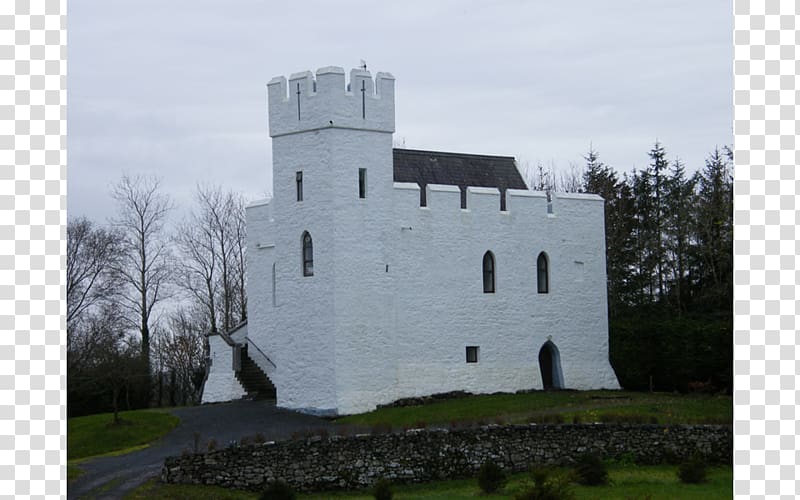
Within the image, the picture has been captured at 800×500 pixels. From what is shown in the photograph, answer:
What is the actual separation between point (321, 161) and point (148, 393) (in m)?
19.9

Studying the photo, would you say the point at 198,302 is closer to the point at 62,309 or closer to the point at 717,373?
the point at 717,373

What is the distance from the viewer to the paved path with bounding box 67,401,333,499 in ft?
78.3

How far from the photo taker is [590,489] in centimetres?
2469

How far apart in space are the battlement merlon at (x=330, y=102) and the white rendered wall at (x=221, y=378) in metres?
8.61

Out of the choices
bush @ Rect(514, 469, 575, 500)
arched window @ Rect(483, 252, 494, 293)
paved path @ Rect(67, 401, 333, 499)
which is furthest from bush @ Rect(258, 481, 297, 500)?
arched window @ Rect(483, 252, 494, 293)

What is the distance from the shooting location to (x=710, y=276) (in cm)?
4972

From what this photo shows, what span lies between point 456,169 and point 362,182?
19.1 ft

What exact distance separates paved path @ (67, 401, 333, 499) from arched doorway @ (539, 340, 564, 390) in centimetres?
928

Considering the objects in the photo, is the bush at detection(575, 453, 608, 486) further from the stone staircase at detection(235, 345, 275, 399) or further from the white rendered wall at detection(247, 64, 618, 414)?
the stone staircase at detection(235, 345, 275, 399)

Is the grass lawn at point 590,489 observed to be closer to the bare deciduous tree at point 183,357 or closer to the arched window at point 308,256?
the arched window at point 308,256

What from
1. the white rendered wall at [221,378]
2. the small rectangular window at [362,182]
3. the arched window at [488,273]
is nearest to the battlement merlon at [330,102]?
the small rectangular window at [362,182]

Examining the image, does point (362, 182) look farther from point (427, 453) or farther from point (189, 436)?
point (427, 453)

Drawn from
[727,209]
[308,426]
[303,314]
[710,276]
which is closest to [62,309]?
[308,426]

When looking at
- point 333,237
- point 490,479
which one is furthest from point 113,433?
point 490,479
